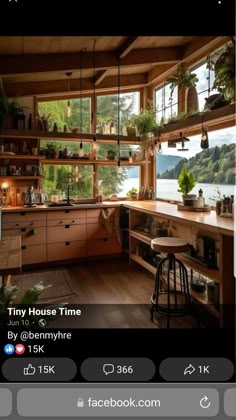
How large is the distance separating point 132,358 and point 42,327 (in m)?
0.19

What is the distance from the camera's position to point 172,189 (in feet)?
11.4

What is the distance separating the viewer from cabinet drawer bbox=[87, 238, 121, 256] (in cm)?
344

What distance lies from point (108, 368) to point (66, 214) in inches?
115

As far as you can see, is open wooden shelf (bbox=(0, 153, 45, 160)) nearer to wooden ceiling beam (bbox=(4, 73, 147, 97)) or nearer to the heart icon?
wooden ceiling beam (bbox=(4, 73, 147, 97))

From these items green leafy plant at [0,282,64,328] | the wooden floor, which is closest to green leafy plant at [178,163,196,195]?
the wooden floor

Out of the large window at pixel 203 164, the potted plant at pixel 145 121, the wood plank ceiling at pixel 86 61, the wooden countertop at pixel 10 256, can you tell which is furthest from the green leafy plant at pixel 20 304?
the potted plant at pixel 145 121

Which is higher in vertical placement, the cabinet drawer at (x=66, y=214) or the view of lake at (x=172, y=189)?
the view of lake at (x=172, y=189)

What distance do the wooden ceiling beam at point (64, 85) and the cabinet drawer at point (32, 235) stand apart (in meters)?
1.80

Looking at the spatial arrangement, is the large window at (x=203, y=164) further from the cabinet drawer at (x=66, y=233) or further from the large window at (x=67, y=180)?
the cabinet drawer at (x=66, y=233)

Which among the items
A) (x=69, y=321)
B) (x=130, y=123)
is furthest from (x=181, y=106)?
(x=69, y=321)

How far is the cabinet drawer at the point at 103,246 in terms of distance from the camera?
11.3ft

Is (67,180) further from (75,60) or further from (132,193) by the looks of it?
(75,60)
